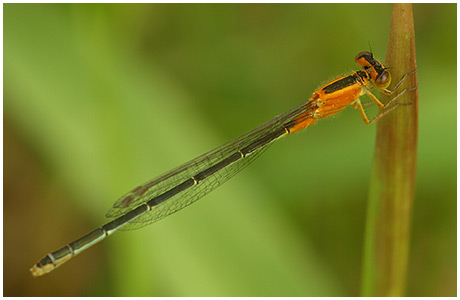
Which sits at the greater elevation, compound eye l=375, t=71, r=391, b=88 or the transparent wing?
the transparent wing

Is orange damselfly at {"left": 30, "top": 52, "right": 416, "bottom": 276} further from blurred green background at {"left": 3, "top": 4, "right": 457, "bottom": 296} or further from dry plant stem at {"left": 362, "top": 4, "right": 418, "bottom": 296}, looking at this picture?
dry plant stem at {"left": 362, "top": 4, "right": 418, "bottom": 296}

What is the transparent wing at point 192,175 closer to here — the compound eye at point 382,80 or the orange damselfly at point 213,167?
the orange damselfly at point 213,167

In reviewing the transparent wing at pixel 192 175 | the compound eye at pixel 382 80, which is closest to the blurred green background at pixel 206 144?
the transparent wing at pixel 192 175

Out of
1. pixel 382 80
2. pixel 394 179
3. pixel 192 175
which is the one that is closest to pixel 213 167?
pixel 192 175

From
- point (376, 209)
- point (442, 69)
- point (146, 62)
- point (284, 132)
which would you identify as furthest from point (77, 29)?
point (442, 69)

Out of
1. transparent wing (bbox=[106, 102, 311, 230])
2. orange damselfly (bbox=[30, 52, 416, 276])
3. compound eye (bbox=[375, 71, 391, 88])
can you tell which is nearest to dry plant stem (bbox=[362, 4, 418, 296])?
compound eye (bbox=[375, 71, 391, 88])

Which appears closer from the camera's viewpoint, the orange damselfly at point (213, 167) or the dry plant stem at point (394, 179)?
the dry plant stem at point (394, 179)
